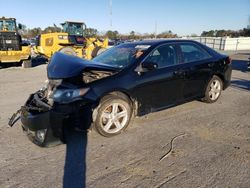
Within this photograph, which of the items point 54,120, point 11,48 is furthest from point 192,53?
point 11,48

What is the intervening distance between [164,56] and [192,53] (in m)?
0.91

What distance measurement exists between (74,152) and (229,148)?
230cm

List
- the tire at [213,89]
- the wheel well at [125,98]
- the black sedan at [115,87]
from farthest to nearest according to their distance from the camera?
the tire at [213,89] → the wheel well at [125,98] → the black sedan at [115,87]

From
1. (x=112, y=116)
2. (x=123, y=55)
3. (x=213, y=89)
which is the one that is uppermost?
(x=123, y=55)

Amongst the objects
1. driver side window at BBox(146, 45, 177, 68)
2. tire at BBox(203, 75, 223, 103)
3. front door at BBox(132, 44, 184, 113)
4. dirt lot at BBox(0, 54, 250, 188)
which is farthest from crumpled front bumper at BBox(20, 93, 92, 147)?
tire at BBox(203, 75, 223, 103)

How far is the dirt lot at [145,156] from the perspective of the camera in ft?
10.4

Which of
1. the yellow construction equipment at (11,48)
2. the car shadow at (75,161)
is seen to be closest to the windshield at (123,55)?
the car shadow at (75,161)

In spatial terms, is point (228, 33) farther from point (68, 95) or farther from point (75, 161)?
point (75, 161)

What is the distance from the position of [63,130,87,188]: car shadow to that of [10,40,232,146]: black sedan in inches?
10.4

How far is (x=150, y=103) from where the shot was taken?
194 inches

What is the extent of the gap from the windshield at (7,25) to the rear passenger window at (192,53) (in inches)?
535

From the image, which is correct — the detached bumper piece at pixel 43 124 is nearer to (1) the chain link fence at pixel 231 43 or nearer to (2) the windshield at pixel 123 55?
(2) the windshield at pixel 123 55

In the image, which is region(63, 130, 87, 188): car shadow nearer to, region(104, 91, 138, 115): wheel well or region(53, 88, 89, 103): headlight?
region(53, 88, 89, 103): headlight

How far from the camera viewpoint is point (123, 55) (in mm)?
5324
